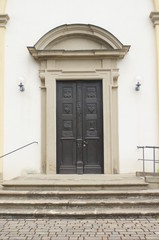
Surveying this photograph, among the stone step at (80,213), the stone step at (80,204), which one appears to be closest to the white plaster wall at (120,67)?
the stone step at (80,204)

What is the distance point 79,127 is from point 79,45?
7.76ft

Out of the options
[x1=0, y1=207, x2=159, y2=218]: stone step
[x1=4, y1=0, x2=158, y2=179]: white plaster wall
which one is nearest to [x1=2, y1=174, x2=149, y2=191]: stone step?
[x1=0, y1=207, x2=159, y2=218]: stone step

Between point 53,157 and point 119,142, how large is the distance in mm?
1898

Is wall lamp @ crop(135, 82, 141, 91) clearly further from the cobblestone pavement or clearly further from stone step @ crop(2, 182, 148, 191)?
the cobblestone pavement

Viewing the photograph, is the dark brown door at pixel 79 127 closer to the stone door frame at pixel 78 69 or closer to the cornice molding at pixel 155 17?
the stone door frame at pixel 78 69

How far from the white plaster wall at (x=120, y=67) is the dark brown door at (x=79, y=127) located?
2.01 ft

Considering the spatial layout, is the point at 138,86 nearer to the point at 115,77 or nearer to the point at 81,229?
the point at 115,77

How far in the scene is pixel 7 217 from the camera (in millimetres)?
6270

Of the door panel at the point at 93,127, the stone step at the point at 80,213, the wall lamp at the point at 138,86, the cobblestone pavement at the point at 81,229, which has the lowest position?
the cobblestone pavement at the point at 81,229

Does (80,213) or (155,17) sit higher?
(155,17)

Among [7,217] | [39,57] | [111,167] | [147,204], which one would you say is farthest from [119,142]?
[7,217]

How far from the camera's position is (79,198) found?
22.1 ft

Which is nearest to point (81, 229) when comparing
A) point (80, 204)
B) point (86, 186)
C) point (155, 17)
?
point (80, 204)

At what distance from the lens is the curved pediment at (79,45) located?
28.9ft
